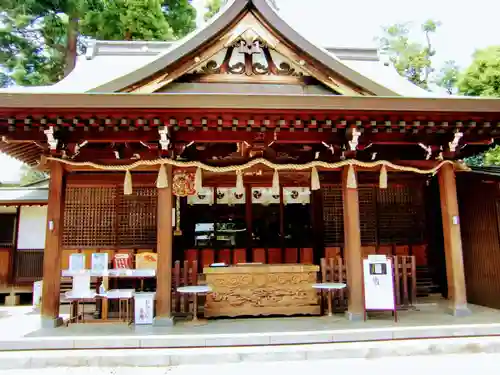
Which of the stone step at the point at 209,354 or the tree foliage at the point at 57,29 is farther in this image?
the tree foliage at the point at 57,29

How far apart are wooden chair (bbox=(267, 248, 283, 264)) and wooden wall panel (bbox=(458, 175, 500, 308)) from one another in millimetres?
4620

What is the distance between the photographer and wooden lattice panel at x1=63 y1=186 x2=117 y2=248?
10.1 meters

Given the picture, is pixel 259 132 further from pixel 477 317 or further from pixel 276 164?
pixel 477 317

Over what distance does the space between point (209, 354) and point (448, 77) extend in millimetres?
26793

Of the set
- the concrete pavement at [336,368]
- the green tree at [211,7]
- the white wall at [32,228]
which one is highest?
the green tree at [211,7]

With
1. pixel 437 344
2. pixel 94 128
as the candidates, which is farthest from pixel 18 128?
pixel 437 344

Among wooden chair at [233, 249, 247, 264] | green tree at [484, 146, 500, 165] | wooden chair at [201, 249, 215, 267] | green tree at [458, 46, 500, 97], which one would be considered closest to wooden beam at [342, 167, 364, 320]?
wooden chair at [233, 249, 247, 264]

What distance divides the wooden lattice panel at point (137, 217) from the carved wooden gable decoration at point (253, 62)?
132 inches

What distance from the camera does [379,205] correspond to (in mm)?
10633

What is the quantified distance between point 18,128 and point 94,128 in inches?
51.6

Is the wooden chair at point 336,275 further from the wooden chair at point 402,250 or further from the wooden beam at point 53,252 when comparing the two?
the wooden beam at point 53,252

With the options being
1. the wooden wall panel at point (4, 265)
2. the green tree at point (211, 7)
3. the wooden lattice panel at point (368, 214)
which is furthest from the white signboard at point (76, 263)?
the green tree at point (211, 7)

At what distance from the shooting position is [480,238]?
29.8ft

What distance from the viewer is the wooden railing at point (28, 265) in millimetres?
10906
